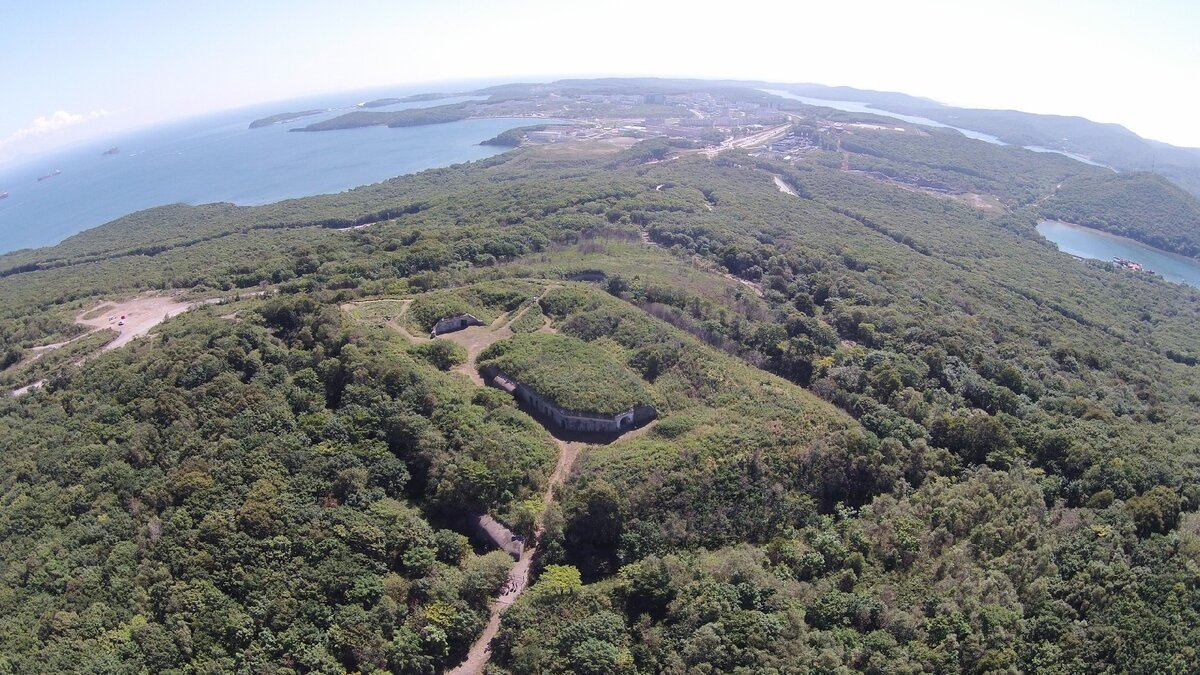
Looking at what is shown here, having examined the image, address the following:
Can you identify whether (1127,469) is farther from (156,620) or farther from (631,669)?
(156,620)

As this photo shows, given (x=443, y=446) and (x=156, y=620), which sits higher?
(x=443, y=446)

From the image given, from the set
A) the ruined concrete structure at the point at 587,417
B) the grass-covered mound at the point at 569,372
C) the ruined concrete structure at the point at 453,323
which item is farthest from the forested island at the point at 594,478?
the ruined concrete structure at the point at 587,417

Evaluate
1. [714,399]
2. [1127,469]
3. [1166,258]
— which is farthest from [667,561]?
[1166,258]

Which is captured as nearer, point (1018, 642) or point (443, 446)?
point (1018, 642)

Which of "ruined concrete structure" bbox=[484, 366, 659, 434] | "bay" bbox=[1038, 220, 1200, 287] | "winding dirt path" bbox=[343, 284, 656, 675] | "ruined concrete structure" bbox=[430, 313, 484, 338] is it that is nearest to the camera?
"winding dirt path" bbox=[343, 284, 656, 675]

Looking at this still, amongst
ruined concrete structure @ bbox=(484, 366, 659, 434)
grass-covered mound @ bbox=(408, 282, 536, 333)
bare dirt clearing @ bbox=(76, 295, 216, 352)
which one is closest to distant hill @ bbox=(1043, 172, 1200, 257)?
grass-covered mound @ bbox=(408, 282, 536, 333)

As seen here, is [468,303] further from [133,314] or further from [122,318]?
[133,314]

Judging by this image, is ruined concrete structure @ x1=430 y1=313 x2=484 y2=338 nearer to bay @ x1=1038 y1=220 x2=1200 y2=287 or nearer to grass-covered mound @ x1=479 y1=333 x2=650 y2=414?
grass-covered mound @ x1=479 y1=333 x2=650 y2=414
